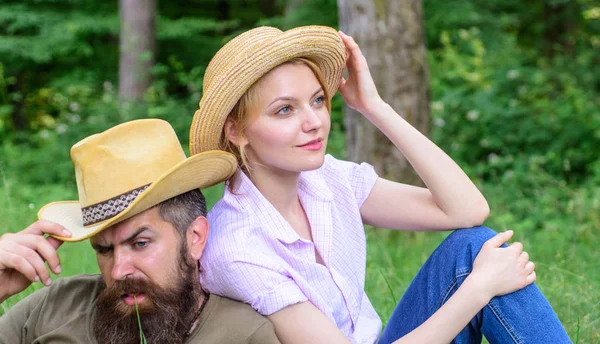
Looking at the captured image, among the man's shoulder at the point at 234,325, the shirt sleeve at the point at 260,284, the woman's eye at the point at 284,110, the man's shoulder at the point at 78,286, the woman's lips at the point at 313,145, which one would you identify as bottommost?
the man's shoulder at the point at 78,286

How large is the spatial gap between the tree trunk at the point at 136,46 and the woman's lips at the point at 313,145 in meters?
8.43

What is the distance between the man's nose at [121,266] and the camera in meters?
2.44

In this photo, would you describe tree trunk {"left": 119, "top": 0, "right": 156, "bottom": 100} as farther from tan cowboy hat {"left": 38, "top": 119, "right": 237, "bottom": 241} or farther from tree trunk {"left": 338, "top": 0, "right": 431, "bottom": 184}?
tan cowboy hat {"left": 38, "top": 119, "right": 237, "bottom": 241}

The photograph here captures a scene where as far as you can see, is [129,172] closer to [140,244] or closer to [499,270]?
[140,244]

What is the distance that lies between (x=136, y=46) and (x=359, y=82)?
8.35 m

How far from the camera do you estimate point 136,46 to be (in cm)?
1090

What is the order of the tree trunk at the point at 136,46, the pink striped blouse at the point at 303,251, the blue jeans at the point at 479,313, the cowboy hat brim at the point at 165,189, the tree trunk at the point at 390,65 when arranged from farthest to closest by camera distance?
the tree trunk at the point at 136,46, the tree trunk at the point at 390,65, the blue jeans at the point at 479,313, the pink striped blouse at the point at 303,251, the cowboy hat brim at the point at 165,189

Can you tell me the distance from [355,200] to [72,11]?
32.2 ft

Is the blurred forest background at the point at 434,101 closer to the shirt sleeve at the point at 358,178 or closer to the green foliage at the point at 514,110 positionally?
the green foliage at the point at 514,110

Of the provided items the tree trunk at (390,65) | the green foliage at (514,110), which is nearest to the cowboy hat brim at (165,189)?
the tree trunk at (390,65)

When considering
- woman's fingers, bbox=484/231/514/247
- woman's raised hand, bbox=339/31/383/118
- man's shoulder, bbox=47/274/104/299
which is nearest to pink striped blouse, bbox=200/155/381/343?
woman's raised hand, bbox=339/31/383/118

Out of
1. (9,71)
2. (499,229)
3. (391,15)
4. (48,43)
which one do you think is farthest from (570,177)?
(9,71)

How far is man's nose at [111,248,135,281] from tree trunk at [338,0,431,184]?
356 cm

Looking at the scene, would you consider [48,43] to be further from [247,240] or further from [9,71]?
[247,240]
